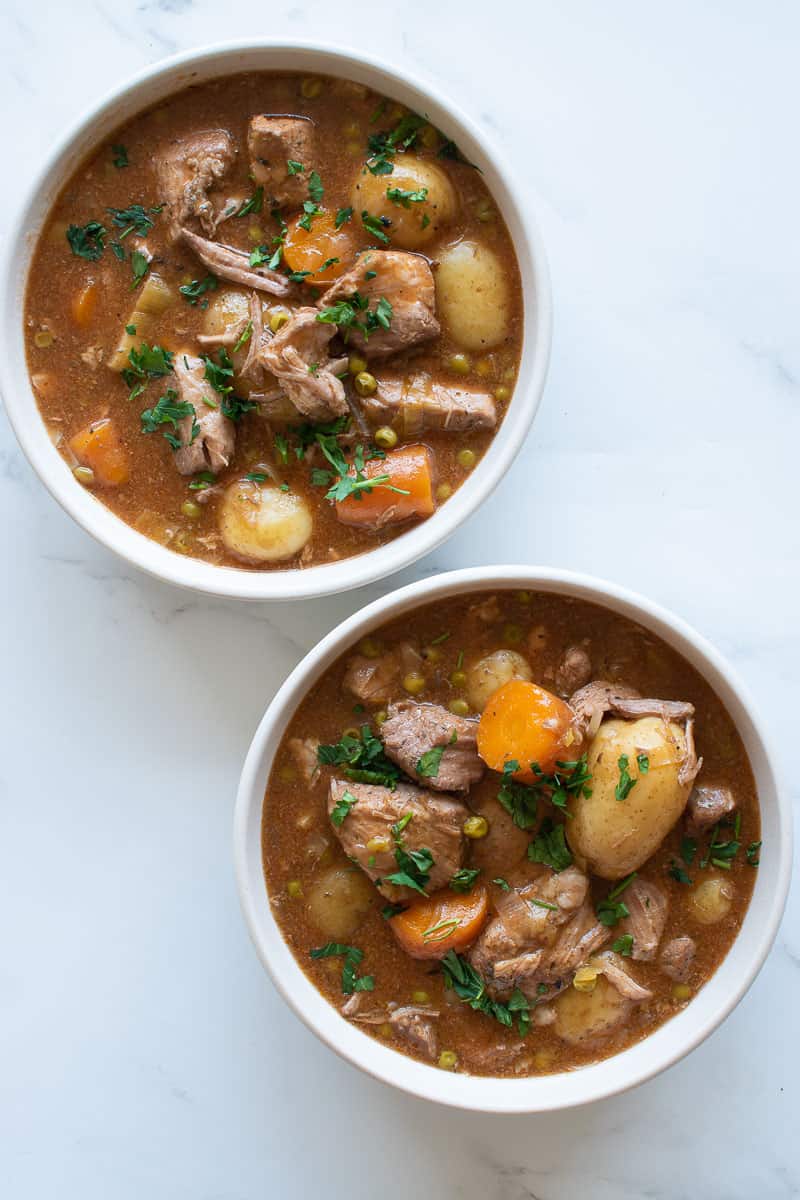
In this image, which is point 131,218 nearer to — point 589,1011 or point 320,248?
point 320,248

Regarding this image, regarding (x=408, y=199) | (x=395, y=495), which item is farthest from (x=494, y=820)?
(x=408, y=199)

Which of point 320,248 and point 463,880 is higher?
point 320,248

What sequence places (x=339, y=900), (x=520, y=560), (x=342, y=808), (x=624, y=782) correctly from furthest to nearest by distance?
(x=520, y=560)
(x=339, y=900)
(x=342, y=808)
(x=624, y=782)

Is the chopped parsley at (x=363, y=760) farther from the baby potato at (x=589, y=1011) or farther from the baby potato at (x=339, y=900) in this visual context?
the baby potato at (x=589, y=1011)

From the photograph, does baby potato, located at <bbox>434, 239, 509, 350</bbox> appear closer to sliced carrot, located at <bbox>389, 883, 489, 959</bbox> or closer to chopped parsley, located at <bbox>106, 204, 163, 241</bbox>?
chopped parsley, located at <bbox>106, 204, 163, 241</bbox>

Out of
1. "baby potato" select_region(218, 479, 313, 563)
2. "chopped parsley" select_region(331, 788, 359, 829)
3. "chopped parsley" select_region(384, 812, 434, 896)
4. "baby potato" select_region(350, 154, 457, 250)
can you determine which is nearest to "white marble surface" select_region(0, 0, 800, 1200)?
"baby potato" select_region(218, 479, 313, 563)

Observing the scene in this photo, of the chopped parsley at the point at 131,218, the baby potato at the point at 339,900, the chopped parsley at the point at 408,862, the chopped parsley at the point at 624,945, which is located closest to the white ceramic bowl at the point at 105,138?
the chopped parsley at the point at 131,218

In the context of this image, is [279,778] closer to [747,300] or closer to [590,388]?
[590,388]
